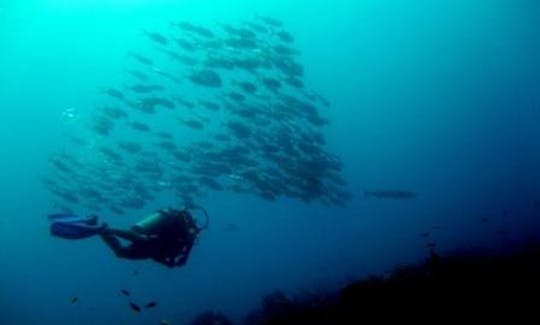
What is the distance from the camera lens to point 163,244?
868 centimetres

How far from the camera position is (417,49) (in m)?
105

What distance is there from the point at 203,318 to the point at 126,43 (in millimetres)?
72373

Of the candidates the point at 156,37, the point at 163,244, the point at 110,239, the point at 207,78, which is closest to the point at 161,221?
the point at 163,244

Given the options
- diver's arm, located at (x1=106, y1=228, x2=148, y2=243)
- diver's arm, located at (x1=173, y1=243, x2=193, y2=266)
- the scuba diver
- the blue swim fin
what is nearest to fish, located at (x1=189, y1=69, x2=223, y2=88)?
the scuba diver

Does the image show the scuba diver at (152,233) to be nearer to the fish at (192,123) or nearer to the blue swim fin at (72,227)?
the blue swim fin at (72,227)

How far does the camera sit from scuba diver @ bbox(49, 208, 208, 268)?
8.59m

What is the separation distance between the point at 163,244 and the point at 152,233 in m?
0.26

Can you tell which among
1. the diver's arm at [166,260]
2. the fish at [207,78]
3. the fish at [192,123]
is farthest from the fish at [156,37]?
the diver's arm at [166,260]

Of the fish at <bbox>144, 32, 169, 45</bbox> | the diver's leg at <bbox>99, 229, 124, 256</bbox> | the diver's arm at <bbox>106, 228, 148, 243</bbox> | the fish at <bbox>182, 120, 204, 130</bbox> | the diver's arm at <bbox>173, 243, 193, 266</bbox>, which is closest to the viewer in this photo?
the diver's arm at <bbox>106, 228, 148, 243</bbox>

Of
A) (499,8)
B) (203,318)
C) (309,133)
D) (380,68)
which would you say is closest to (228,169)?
(309,133)

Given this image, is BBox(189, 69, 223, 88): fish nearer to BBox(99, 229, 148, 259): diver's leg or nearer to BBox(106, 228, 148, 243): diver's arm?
BBox(99, 229, 148, 259): diver's leg

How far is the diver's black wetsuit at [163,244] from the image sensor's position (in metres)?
8.60

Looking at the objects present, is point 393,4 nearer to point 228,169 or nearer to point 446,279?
point 228,169

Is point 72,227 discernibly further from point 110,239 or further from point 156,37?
point 156,37
